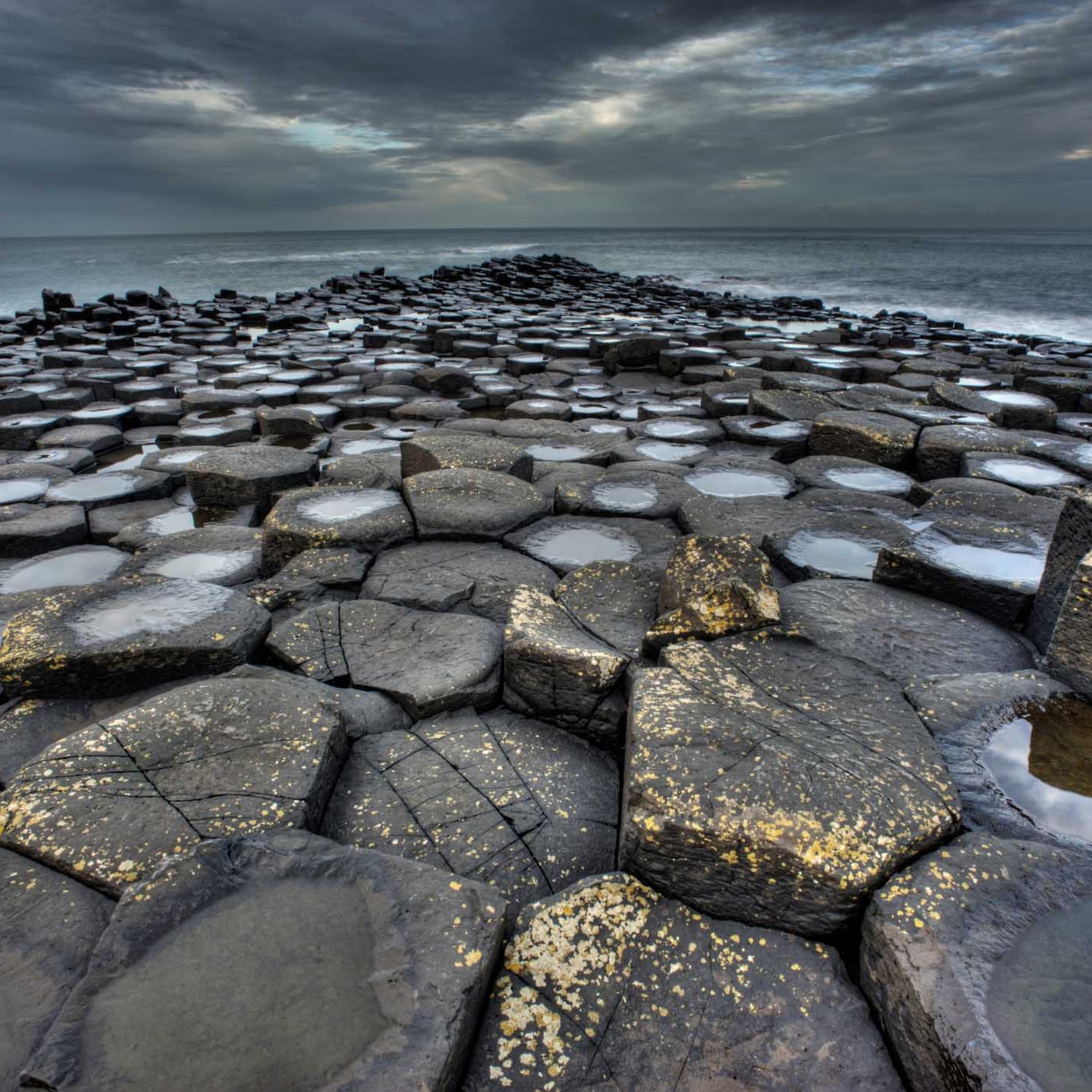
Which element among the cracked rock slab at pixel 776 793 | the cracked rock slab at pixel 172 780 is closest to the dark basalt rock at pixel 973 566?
the cracked rock slab at pixel 776 793

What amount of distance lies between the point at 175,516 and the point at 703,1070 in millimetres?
3891

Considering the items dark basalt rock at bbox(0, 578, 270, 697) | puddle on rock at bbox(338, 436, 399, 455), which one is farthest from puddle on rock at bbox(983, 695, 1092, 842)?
puddle on rock at bbox(338, 436, 399, 455)

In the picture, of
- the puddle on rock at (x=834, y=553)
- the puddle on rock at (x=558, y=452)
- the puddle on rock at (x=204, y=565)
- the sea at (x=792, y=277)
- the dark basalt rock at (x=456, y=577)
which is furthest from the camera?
the sea at (x=792, y=277)

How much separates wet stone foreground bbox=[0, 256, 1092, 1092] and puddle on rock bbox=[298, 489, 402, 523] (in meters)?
0.03

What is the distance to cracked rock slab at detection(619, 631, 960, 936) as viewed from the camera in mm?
1498

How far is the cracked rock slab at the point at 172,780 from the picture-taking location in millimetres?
1613

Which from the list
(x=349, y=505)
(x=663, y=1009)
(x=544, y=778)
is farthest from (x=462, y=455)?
(x=663, y=1009)

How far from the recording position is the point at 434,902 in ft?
4.73

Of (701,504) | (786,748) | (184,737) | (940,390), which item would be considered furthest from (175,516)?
(940,390)

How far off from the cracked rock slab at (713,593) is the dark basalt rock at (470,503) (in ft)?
3.98

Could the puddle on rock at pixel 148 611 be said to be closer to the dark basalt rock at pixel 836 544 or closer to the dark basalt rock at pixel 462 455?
the dark basalt rock at pixel 462 455

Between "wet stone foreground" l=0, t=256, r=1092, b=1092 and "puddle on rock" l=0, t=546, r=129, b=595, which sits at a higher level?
"wet stone foreground" l=0, t=256, r=1092, b=1092

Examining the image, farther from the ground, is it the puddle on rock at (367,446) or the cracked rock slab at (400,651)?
the cracked rock slab at (400,651)

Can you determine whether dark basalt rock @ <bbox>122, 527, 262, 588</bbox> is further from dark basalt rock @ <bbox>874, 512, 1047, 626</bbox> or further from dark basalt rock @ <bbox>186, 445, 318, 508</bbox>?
dark basalt rock @ <bbox>874, 512, 1047, 626</bbox>
